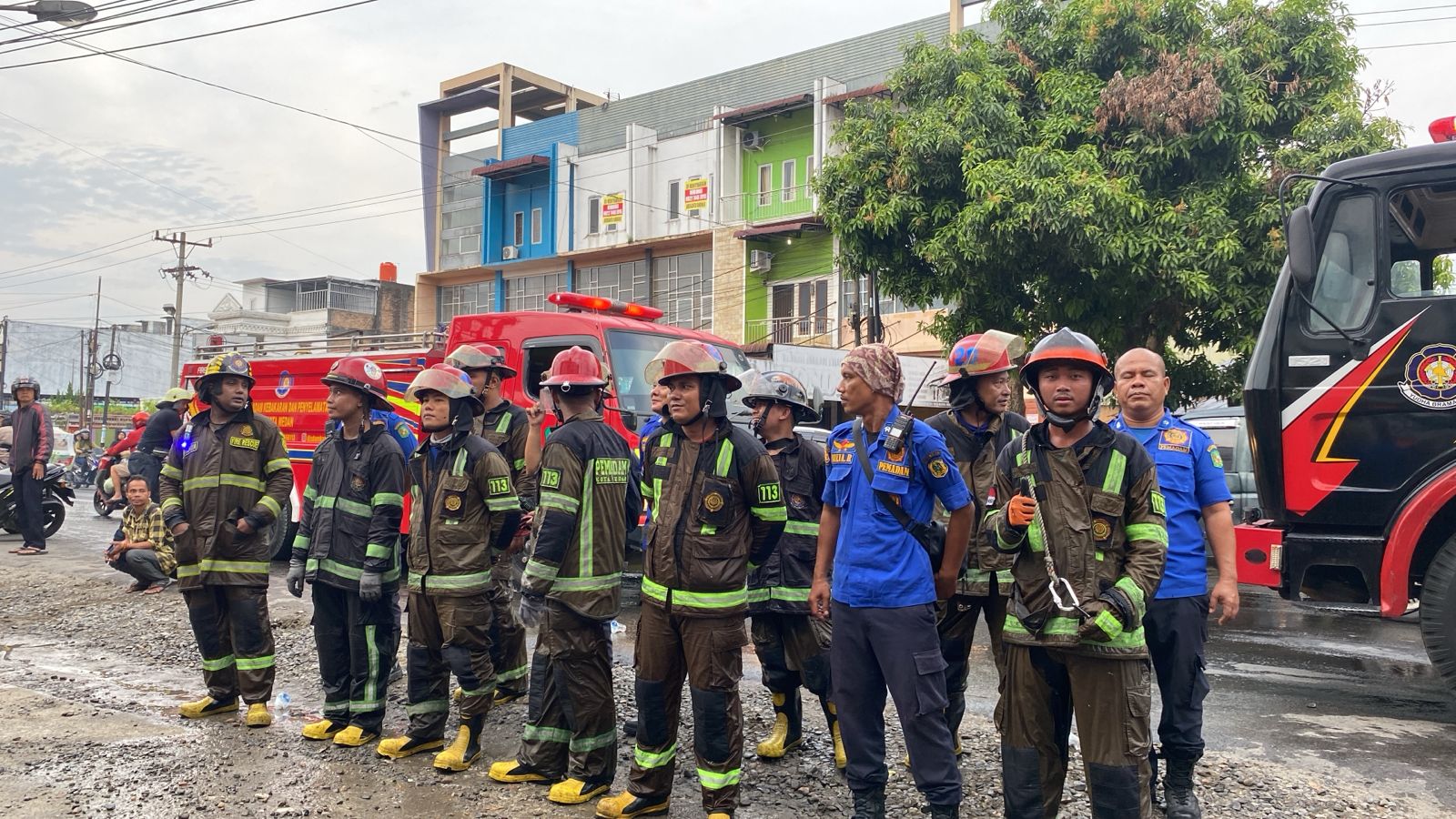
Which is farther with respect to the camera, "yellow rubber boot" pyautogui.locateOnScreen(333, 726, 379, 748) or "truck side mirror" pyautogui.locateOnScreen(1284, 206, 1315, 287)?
"truck side mirror" pyautogui.locateOnScreen(1284, 206, 1315, 287)

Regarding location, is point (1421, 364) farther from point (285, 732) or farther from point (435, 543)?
point (285, 732)

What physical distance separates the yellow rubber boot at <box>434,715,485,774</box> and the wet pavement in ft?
0.18

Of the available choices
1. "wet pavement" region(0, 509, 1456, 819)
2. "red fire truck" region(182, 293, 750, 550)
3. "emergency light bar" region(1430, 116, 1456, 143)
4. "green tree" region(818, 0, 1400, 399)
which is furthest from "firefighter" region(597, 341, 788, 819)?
"green tree" region(818, 0, 1400, 399)

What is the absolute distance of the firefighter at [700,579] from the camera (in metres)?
4.45

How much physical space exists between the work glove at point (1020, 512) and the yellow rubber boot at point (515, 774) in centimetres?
255

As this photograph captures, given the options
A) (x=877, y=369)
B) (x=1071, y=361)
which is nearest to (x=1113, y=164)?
(x=877, y=369)

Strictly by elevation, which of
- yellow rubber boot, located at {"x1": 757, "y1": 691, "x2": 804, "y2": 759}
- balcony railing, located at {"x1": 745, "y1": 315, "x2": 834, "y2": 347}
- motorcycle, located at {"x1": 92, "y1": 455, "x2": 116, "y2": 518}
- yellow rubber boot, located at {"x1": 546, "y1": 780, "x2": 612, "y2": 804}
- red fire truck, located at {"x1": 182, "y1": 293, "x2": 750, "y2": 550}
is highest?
balcony railing, located at {"x1": 745, "y1": 315, "x2": 834, "y2": 347}

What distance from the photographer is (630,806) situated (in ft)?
14.9

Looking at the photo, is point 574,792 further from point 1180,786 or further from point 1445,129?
point 1445,129

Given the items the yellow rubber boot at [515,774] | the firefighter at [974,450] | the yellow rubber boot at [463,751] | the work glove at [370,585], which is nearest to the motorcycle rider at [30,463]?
the work glove at [370,585]

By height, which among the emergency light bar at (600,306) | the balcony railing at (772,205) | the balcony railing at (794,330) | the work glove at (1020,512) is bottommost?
the work glove at (1020,512)

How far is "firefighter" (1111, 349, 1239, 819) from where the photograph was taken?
4.43 m

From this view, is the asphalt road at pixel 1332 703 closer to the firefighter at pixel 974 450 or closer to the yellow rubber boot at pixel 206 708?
the firefighter at pixel 974 450

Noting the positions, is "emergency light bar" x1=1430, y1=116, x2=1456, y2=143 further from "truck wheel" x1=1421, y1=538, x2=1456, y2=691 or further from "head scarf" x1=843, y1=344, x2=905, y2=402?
"head scarf" x1=843, y1=344, x2=905, y2=402
